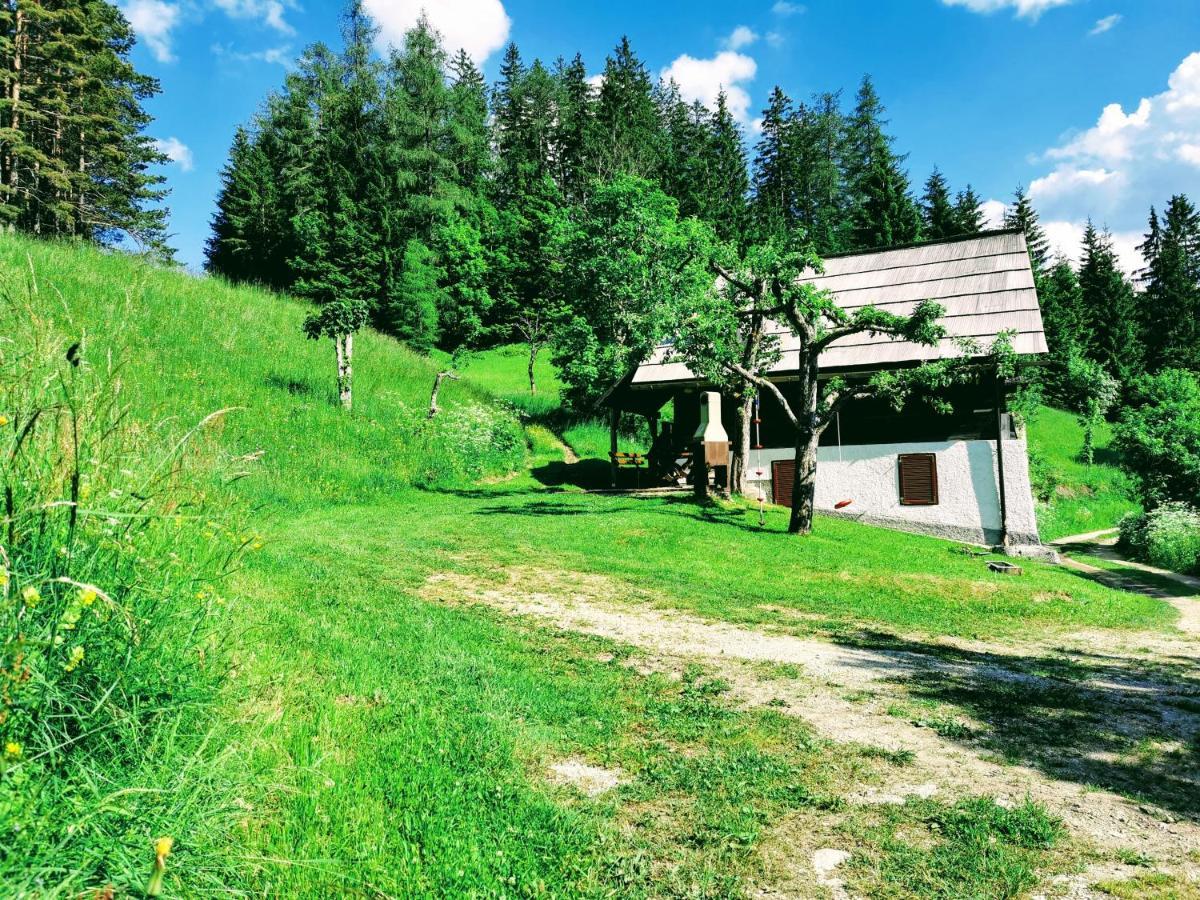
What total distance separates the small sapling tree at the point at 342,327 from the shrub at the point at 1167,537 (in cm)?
2407

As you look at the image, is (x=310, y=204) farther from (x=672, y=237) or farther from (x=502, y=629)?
(x=502, y=629)

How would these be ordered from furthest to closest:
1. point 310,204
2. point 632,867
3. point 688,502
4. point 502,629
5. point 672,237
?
point 310,204, point 672,237, point 688,502, point 502,629, point 632,867

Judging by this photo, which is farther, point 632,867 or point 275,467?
point 275,467

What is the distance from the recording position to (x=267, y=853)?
270cm

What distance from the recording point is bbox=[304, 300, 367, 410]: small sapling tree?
1944 centimetres

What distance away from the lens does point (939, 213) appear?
167ft

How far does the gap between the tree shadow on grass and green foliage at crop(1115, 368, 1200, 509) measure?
1938cm

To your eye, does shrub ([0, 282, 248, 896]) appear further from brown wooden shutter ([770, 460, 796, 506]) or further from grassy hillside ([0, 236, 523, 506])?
brown wooden shutter ([770, 460, 796, 506])

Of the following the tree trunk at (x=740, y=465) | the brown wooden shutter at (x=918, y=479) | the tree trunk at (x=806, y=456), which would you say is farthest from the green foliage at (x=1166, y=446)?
the tree trunk at (x=806, y=456)

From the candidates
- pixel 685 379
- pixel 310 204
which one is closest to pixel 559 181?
pixel 310 204

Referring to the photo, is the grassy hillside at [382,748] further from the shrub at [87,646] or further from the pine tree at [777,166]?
the pine tree at [777,166]

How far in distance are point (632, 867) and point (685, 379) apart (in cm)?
1881

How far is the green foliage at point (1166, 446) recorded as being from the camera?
22406mm

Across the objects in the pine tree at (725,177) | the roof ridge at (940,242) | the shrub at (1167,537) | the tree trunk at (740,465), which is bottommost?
the shrub at (1167,537)
